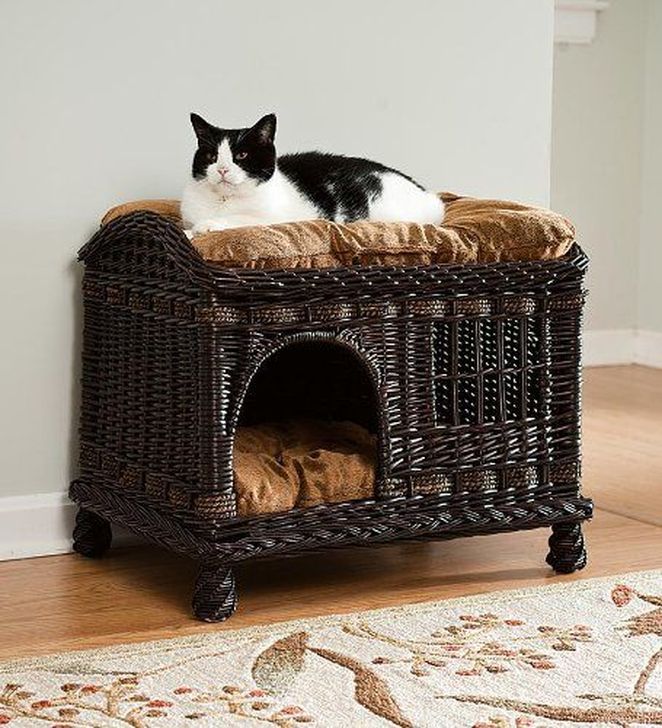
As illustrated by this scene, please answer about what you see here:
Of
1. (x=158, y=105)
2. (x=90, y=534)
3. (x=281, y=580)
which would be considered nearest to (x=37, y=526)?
(x=90, y=534)

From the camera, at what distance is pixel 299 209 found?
2590 mm

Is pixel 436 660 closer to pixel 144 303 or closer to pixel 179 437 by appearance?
pixel 179 437

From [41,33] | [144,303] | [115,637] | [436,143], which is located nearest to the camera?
[115,637]

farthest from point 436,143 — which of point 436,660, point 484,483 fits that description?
point 436,660

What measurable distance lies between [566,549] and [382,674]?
70cm

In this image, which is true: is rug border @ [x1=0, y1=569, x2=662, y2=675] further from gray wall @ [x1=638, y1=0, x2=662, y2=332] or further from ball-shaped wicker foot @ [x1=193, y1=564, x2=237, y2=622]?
gray wall @ [x1=638, y1=0, x2=662, y2=332]

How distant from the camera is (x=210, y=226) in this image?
2.45 metres

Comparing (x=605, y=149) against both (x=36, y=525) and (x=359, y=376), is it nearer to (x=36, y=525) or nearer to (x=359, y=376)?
(x=359, y=376)

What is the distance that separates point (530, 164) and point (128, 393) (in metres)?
1.11

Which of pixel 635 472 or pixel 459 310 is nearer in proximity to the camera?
pixel 459 310

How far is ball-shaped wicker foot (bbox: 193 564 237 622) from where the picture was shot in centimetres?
238

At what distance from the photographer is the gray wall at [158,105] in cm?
271

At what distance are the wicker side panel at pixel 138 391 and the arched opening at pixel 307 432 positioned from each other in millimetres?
116

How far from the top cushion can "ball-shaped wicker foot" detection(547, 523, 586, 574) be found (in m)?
0.50
